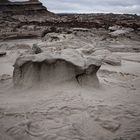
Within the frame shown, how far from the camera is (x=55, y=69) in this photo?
493 cm

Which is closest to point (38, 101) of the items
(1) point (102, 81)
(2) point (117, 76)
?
(1) point (102, 81)

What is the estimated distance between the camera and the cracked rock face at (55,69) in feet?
16.0

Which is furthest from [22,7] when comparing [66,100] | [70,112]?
[70,112]

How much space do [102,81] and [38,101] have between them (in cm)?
201

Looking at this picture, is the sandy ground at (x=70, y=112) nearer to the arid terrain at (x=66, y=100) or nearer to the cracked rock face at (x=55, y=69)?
the arid terrain at (x=66, y=100)

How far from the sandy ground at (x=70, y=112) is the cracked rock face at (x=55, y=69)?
0.18 metres

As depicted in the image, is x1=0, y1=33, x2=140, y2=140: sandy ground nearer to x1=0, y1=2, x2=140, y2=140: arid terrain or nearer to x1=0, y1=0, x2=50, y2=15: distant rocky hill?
x1=0, y1=2, x2=140, y2=140: arid terrain

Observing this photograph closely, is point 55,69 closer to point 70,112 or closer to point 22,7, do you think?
point 70,112

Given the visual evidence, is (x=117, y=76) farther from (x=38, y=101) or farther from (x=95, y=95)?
(x=38, y=101)

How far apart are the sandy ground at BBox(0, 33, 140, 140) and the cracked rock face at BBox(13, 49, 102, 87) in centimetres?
18

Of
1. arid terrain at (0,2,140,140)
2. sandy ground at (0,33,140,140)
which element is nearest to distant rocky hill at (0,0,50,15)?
arid terrain at (0,2,140,140)

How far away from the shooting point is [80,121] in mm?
3561

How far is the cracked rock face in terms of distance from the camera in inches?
192

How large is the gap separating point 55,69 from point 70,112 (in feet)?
4.42
